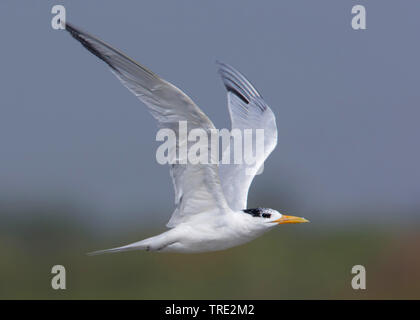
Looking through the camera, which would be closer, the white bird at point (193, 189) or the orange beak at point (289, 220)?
the white bird at point (193, 189)

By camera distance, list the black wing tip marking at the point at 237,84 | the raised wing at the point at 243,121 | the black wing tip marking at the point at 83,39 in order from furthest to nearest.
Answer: the black wing tip marking at the point at 237,84 → the raised wing at the point at 243,121 → the black wing tip marking at the point at 83,39

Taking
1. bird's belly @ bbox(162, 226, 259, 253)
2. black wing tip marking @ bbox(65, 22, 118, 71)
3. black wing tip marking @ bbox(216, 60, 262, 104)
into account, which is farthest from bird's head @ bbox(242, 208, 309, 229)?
black wing tip marking @ bbox(216, 60, 262, 104)

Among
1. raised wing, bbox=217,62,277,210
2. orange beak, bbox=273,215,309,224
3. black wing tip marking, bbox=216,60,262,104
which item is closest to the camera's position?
orange beak, bbox=273,215,309,224

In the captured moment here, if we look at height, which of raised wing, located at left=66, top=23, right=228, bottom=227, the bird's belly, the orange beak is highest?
raised wing, located at left=66, top=23, right=228, bottom=227

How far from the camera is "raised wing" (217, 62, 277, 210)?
6.58 metres

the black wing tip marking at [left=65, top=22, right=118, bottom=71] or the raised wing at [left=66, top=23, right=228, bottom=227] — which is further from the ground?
the black wing tip marking at [left=65, top=22, right=118, bottom=71]

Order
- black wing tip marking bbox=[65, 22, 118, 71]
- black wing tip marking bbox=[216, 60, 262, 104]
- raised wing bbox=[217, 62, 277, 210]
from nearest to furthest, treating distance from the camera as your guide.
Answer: black wing tip marking bbox=[65, 22, 118, 71], raised wing bbox=[217, 62, 277, 210], black wing tip marking bbox=[216, 60, 262, 104]

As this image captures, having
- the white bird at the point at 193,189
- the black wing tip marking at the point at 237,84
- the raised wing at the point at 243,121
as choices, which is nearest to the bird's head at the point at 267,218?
the white bird at the point at 193,189

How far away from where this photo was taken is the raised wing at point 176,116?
510cm

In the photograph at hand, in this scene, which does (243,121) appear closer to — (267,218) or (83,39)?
(267,218)

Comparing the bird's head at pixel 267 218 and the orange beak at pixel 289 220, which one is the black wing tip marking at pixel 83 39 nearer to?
the bird's head at pixel 267 218

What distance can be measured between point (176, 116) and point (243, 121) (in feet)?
6.80

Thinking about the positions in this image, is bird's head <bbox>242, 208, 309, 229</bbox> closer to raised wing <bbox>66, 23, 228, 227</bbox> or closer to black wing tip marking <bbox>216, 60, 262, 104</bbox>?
raised wing <bbox>66, 23, 228, 227</bbox>

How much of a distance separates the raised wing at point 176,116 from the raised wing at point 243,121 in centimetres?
68
